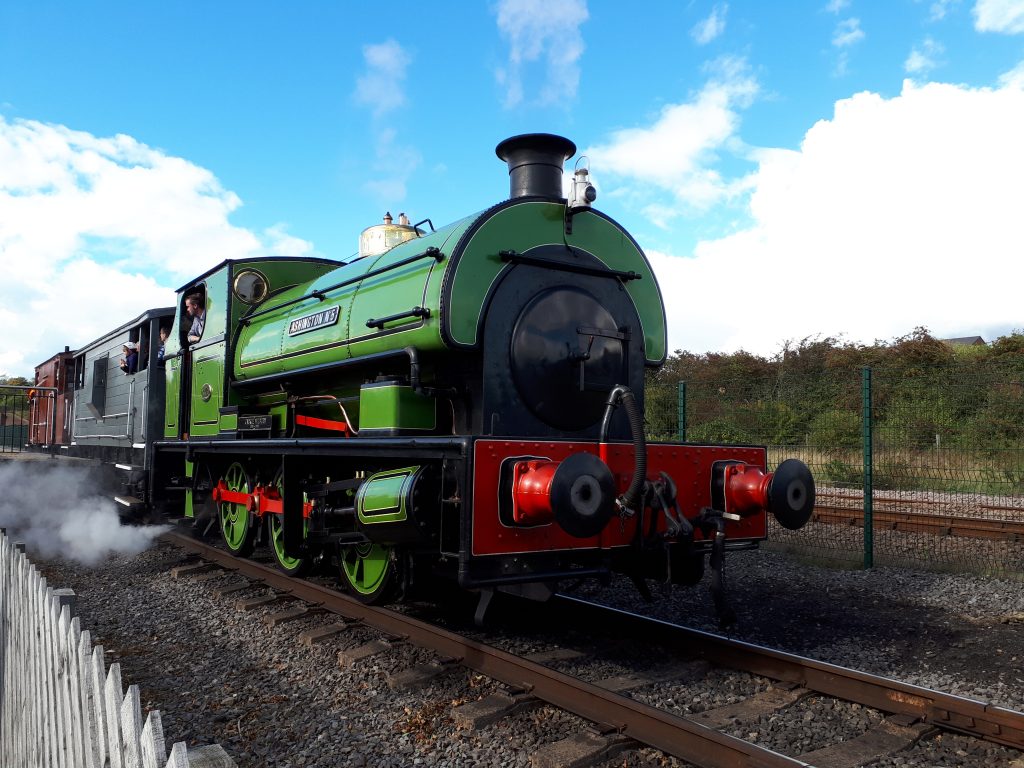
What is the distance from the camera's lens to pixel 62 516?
9781 millimetres

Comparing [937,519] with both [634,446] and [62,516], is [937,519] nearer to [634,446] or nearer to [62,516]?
[634,446]

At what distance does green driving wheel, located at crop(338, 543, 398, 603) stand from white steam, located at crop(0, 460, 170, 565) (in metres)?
3.73

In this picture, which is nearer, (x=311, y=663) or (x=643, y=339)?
(x=311, y=663)

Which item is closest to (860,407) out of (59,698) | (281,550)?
(281,550)

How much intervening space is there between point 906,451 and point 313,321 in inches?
250

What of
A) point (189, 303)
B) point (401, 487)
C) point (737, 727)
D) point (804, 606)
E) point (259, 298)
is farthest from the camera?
point (189, 303)

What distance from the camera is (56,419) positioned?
611 inches

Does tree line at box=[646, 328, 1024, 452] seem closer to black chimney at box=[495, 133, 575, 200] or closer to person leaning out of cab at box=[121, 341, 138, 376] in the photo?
black chimney at box=[495, 133, 575, 200]

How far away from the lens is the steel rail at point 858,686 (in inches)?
125

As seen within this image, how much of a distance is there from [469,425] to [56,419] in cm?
1416

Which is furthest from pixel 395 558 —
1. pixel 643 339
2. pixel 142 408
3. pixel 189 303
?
pixel 142 408

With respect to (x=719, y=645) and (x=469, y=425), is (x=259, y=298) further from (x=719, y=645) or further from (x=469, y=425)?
(x=719, y=645)

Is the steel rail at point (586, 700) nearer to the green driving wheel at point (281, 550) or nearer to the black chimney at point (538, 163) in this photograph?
the green driving wheel at point (281, 550)

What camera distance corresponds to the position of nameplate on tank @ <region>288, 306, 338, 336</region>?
574cm
